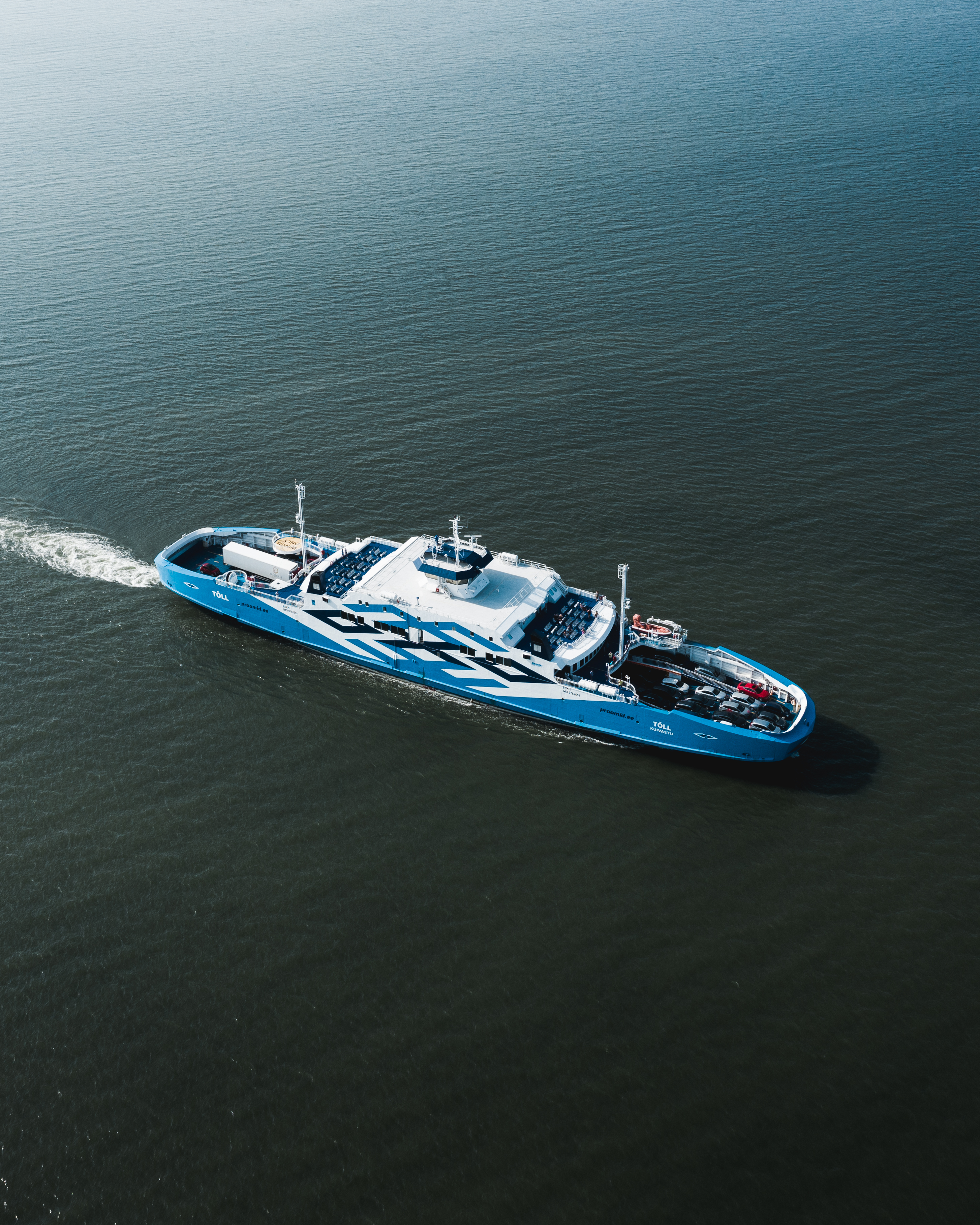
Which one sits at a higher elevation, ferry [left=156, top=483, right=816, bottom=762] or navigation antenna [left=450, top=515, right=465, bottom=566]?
navigation antenna [left=450, top=515, right=465, bottom=566]

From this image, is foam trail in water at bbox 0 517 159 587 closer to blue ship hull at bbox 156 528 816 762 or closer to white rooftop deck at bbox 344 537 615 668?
blue ship hull at bbox 156 528 816 762

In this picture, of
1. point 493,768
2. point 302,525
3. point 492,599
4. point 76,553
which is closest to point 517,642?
point 492,599

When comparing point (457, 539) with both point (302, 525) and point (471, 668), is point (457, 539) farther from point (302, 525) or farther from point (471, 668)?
point (302, 525)

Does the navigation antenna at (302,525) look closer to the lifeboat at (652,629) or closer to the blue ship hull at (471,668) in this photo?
the blue ship hull at (471,668)

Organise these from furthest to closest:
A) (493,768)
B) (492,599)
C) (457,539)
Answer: (492,599), (457,539), (493,768)

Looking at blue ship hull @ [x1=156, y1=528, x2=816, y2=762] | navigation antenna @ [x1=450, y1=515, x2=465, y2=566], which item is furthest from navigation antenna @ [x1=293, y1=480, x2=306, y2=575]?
navigation antenna @ [x1=450, y1=515, x2=465, y2=566]

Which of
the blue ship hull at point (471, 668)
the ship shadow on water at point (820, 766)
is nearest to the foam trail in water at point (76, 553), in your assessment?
the blue ship hull at point (471, 668)

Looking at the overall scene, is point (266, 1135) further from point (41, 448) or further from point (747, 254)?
point (747, 254)

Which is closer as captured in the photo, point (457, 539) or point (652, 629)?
point (652, 629)
